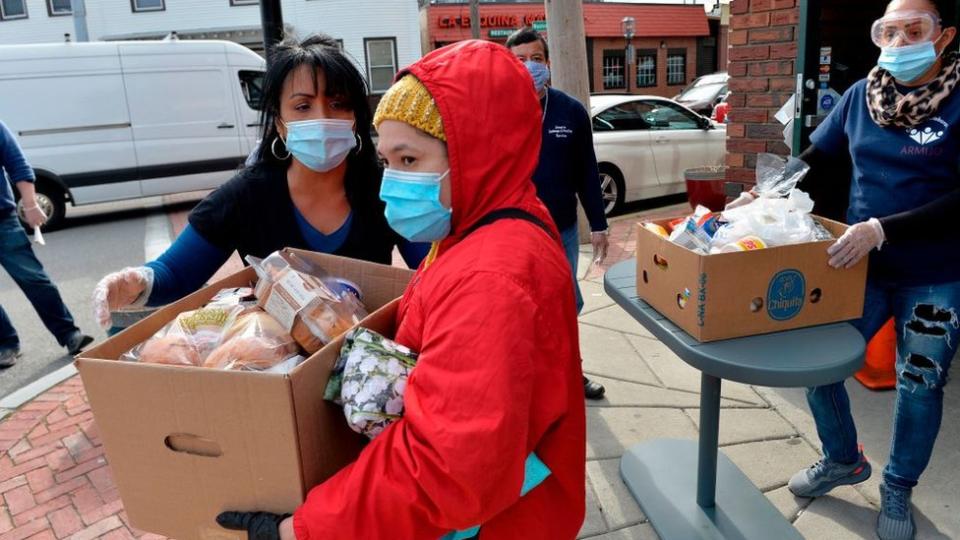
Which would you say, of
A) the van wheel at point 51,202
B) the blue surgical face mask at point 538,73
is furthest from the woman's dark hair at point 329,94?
the van wheel at point 51,202

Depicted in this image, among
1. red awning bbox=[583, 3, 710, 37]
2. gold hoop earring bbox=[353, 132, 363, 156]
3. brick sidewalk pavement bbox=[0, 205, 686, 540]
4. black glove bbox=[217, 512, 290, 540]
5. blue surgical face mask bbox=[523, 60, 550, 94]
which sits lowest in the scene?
brick sidewalk pavement bbox=[0, 205, 686, 540]

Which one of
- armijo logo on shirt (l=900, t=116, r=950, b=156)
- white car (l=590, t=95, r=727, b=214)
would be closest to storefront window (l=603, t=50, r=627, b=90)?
white car (l=590, t=95, r=727, b=214)

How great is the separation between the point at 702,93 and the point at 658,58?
15533 millimetres

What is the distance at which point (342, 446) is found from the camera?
1374mm

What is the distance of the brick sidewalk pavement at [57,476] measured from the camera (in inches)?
116

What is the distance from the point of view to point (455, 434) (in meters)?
1.07

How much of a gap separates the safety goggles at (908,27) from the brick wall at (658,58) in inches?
1128

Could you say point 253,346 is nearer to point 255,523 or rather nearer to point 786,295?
point 255,523

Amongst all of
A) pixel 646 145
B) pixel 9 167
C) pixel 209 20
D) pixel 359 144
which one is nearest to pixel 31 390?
pixel 9 167

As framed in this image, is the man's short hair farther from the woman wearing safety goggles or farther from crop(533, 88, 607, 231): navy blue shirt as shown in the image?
the woman wearing safety goggles

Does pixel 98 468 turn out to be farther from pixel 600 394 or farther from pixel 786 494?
pixel 786 494

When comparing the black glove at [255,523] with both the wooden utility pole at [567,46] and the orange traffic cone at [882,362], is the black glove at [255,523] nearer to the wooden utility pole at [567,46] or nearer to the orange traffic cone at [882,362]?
the orange traffic cone at [882,362]

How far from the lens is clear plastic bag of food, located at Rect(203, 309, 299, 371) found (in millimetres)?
1355

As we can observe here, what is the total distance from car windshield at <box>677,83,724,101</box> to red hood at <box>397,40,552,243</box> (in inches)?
660
